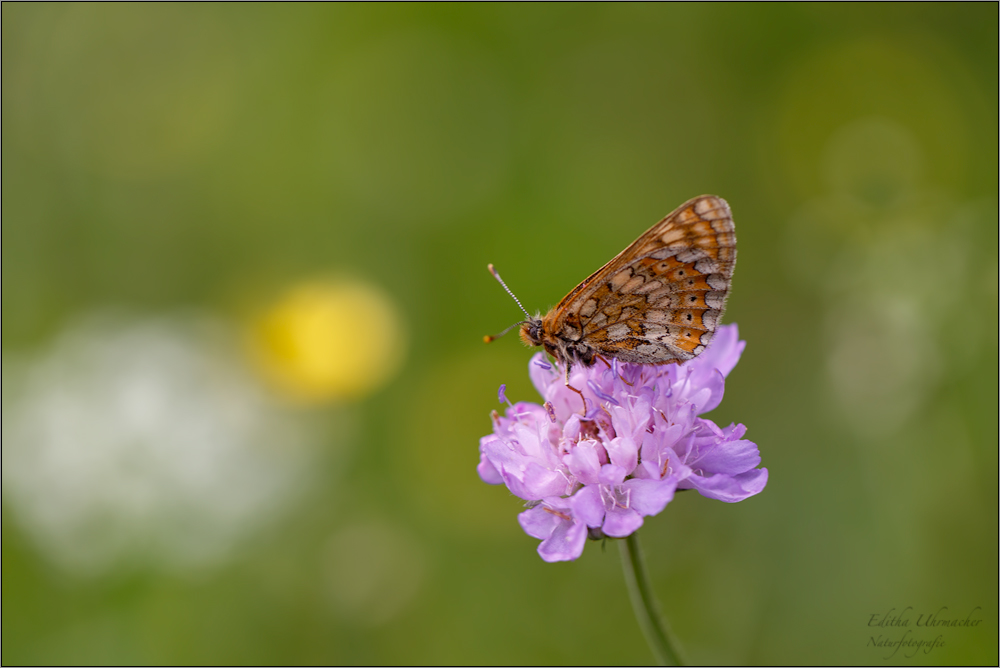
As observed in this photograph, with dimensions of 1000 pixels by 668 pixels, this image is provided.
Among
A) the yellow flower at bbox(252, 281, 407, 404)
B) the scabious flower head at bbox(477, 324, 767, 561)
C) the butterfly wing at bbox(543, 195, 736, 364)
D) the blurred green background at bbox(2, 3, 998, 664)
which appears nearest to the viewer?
the scabious flower head at bbox(477, 324, 767, 561)

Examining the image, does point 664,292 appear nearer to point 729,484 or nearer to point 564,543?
point 729,484

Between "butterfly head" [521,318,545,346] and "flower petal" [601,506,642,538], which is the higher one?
"butterfly head" [521,318,545,346]

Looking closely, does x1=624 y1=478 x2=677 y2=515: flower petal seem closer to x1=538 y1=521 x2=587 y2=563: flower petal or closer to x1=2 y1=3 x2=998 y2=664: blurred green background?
x1=538 y1=521 x2=587 y2=563: flower petal

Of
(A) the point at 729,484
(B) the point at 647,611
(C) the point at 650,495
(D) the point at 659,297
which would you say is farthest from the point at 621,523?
(D) the point at 659,297

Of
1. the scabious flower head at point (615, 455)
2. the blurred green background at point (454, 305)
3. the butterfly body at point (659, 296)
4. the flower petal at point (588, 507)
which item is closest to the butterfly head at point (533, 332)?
the butterfly body at point (659, 296)

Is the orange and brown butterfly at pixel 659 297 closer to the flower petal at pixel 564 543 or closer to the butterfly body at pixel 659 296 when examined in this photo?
the butterfly body at pixel 659 296

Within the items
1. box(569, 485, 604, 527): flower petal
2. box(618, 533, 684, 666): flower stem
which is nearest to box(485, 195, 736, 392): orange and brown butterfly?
box(569, 485, 604, 527): flower petal
